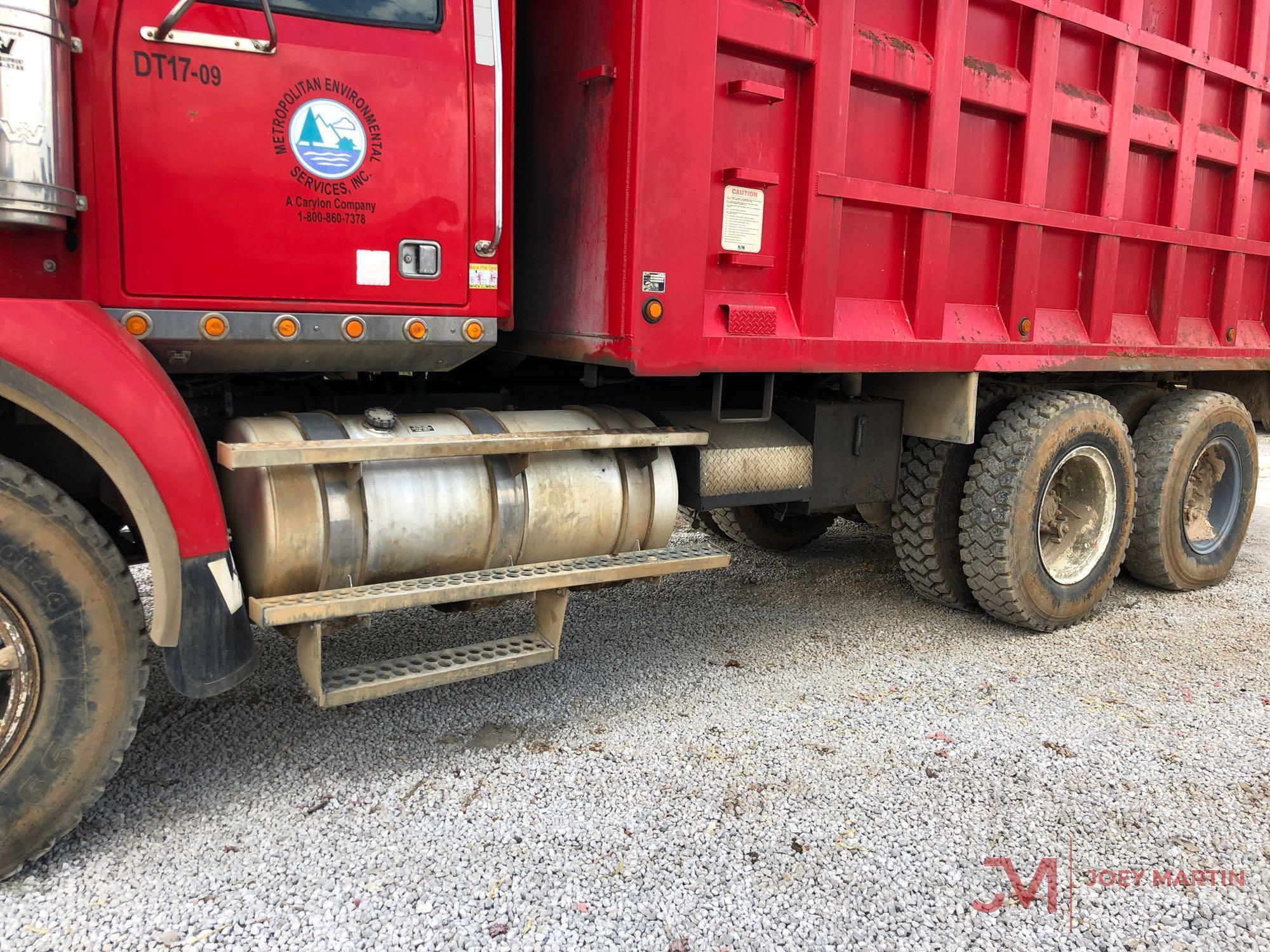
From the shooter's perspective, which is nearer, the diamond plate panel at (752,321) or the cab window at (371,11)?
the cab window at (371,11)

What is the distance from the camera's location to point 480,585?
3107 mm

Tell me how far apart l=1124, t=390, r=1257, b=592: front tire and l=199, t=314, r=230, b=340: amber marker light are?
4.60 meters

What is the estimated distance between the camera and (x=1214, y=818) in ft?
9.79

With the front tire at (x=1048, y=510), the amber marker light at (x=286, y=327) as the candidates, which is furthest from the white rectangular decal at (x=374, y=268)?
the front tire at (x=1048, y=510)

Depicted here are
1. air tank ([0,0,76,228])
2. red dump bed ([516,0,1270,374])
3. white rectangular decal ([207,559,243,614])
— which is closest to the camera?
air tank ([0,0,76,228])

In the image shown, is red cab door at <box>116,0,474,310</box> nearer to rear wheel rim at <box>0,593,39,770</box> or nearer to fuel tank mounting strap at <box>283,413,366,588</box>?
fuel tank mounting strap at <box>283,413,366,588</box>

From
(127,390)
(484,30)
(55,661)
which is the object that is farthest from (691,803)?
(484,30)

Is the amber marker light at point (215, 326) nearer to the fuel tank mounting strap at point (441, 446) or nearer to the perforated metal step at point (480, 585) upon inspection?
the fuel tank mounting strap at point (441, 446)

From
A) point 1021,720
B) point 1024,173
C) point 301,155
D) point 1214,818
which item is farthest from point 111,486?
point 1024,173

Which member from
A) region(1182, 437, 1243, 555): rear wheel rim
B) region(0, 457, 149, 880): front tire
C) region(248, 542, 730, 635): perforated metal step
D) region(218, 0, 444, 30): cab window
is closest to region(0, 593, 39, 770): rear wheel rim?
region(0, 457, 149, 880): front tire

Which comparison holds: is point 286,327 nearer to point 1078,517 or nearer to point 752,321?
point 752,321

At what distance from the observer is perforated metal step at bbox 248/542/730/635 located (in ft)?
9.27

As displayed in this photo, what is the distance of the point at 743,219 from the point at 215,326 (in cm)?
181

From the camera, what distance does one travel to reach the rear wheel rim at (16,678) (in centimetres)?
240
